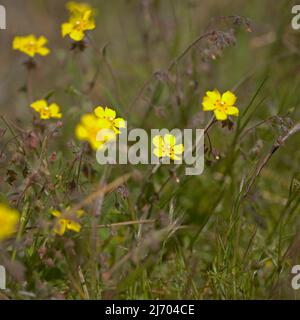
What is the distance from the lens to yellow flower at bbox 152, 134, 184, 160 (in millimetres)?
2426

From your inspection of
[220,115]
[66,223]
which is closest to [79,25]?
[220,115]

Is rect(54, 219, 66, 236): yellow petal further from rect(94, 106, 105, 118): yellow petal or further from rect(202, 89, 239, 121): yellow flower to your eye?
rect(202, 89, 239, 121): yellow flower

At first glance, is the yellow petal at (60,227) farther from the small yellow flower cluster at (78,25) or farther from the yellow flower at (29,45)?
the yellow flower at (29,45)

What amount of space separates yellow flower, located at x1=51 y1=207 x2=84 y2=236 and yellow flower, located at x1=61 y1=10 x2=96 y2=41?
90 cm

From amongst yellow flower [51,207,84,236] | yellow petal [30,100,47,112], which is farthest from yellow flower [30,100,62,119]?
yellow flower [51,207,84,236]

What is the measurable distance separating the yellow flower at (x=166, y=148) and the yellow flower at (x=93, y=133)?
1.16ft

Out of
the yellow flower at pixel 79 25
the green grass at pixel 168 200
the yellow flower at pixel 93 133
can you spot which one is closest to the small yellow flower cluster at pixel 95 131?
the yellow flower at pixel 93 133

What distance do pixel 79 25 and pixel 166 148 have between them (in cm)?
76

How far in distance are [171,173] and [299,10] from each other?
1505mm

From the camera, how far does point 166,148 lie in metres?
2.47

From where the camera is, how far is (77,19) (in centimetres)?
277

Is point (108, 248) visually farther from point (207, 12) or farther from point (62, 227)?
point (207, 12)
